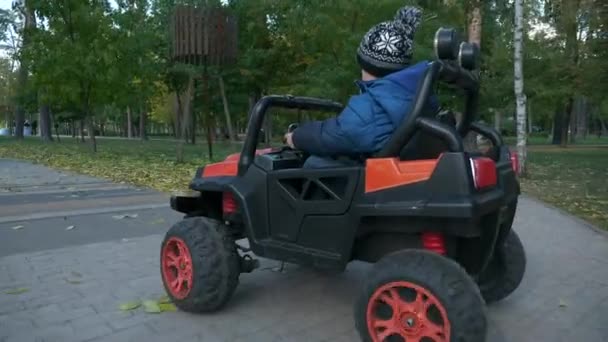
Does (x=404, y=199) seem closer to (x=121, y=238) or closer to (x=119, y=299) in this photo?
(x=119, y=299)

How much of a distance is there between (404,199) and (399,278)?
357 mm

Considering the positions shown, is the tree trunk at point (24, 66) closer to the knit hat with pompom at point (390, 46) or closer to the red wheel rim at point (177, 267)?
the red wheel rim at point (177, 267)

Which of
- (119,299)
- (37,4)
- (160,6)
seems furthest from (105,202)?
(160,6)

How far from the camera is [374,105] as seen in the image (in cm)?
258

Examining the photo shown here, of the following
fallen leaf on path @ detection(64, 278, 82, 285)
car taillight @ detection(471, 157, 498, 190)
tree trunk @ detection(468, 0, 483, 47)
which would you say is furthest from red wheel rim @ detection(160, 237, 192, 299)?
tree trunk @ detection(468, 0, 483, 47)

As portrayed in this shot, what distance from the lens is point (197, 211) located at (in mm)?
3658

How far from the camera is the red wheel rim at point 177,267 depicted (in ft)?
10.6

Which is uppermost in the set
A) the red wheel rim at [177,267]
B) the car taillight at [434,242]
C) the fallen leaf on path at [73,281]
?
the car taillight at [434,242]

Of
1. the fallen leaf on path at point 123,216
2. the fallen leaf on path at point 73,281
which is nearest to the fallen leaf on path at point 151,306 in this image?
the fallen leaf on path at point 73,281

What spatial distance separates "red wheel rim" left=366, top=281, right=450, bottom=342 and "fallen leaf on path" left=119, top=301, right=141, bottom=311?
65.4 inches

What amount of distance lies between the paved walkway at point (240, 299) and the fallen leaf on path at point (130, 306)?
5cm

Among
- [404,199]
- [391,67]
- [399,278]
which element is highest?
[391,67]

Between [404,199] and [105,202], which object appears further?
[105,202]

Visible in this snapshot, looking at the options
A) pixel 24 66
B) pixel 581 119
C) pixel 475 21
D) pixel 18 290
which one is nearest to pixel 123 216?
pixel 18 290
